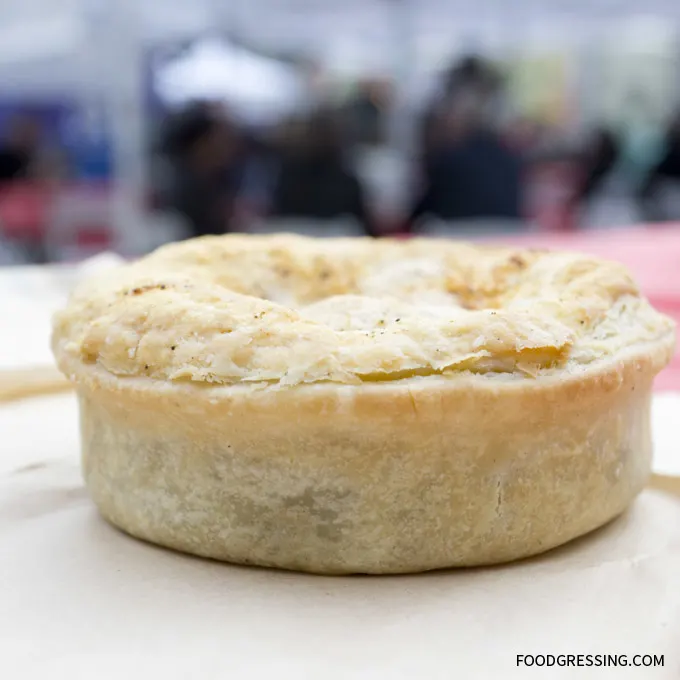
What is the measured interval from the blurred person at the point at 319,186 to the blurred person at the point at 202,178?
1.03 ft

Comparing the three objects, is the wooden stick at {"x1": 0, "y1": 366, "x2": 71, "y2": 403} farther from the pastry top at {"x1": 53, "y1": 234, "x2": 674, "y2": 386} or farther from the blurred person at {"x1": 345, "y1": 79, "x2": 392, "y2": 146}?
the blurred person at {"x1": 345, "y1": 79, "x2": 392, "y2": 146}

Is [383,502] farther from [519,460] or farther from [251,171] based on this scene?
[251,171]

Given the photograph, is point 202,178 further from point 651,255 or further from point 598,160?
point 598,160

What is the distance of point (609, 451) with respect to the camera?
47.2 inches

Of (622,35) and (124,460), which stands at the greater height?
(622,35)

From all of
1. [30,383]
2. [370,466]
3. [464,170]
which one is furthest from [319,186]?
[370,466]

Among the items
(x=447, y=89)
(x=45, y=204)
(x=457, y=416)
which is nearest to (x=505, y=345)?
(x=457, y=416)

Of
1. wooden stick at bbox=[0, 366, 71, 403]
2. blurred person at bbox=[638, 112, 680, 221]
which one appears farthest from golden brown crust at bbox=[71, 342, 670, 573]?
blurred person at bbox=[638, 112, 680, 221]

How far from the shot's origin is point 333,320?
49.3 inches

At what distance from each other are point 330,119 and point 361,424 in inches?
193

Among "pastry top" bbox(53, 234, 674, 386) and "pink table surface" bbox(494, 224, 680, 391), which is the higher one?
"pastry top" bbox(53, 234, 674, 386)

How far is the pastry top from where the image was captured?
1057mm

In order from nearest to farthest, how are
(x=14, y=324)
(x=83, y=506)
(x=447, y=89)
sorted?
1. (x=83, y=506)
2. (x=14, y=324)
3. (x=447, y=89)

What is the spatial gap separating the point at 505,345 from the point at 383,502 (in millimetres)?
253
